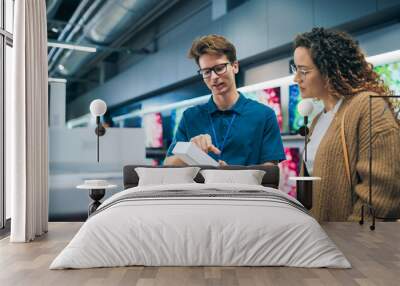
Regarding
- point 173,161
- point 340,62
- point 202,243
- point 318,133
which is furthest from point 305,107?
point 202,243

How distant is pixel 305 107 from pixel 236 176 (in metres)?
1.13

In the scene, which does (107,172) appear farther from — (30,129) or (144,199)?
(144,199)

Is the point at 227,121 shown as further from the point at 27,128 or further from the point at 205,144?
the point at 27,128

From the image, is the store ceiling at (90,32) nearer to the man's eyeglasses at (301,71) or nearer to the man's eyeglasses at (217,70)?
the man's eyeglasses at (217,70)

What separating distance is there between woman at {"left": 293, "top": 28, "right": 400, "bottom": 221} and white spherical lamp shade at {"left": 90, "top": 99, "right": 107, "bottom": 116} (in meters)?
2.35

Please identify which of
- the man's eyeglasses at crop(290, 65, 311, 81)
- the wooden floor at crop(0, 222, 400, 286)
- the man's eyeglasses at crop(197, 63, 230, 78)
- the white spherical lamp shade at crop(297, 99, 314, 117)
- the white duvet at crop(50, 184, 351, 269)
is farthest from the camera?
the man's eyeglasses at crop(197, 63, 230, 78)

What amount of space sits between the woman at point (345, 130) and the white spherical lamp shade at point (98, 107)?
235 centimetres

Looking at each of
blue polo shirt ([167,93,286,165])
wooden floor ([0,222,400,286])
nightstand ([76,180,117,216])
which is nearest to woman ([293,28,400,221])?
blue polo shirt ([167,93,286,165])

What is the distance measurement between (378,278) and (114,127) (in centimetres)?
414

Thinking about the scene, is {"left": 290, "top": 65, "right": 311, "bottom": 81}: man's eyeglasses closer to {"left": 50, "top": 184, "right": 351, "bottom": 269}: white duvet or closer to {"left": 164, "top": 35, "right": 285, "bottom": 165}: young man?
{"left": 164, "top": 35, "right": 285, "bottom": 165}: young man

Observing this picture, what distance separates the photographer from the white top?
18.6ft

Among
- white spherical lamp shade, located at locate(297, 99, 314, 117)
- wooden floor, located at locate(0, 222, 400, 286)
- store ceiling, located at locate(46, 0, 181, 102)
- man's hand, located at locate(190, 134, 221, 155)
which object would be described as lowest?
wooden floor, located at locate(0, 222, 400, 286)

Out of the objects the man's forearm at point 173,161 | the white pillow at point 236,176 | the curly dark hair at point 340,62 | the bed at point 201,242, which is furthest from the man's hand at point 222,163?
the bed at point 201,242

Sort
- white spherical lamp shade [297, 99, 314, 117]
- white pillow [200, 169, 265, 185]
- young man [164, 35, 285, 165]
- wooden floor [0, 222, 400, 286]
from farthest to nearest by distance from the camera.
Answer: young man [164, 35, 285, 165] < white spherical lamp shade [297, 99, 314, 117] < white pillow [200, 169, 265, 185] < wooden floor [0, 222, 400, 286]
